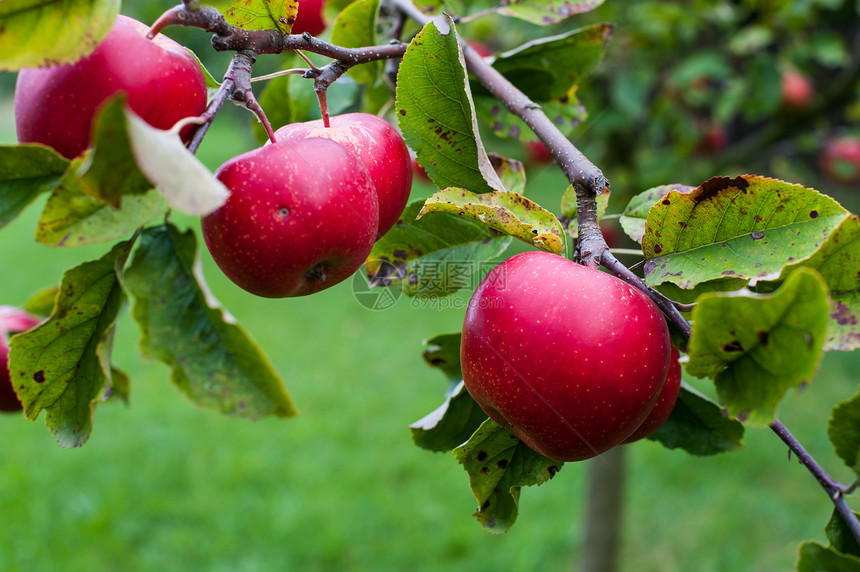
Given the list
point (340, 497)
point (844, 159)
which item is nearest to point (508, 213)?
point (340, 497)

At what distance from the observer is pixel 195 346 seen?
1.98ft

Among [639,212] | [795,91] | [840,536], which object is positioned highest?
[639,212]

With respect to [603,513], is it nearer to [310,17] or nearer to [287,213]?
[310,17]

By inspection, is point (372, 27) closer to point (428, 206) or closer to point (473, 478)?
point (428, 206)

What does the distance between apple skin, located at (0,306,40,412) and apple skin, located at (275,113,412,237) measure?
64cm

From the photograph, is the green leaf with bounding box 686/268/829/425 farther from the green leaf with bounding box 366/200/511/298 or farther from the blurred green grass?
the blurred green grass

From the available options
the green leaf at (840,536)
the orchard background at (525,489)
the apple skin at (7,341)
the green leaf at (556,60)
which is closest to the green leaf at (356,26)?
the green leaf at (556,60)

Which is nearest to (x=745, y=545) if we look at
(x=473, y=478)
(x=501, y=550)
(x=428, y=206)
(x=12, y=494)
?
(x=501, y=550)

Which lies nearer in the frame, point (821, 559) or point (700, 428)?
point (821, 559)

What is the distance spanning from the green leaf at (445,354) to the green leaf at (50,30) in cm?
53

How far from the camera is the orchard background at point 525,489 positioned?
233 cm

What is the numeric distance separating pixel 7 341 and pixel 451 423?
2.54ft

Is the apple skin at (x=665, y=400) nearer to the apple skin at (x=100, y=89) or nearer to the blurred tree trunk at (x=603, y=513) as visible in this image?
the apple skin at (x=100, y=89)

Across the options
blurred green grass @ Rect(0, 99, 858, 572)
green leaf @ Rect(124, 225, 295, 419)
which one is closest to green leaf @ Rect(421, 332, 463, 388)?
green leaf @ Rect(124, 225, 295, 419)
